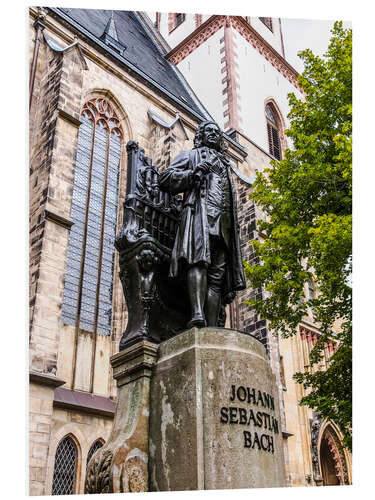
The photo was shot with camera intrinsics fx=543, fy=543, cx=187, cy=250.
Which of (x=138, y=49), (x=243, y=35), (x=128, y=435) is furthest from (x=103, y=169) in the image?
(x=128, y=435)

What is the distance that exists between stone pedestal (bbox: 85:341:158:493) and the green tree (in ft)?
11.8

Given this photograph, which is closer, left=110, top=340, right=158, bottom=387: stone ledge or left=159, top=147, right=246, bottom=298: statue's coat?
left=110, top=340, right=158, bottom=387: stone ledge

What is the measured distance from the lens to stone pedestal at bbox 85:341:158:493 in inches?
118

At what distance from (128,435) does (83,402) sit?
18.9 feet

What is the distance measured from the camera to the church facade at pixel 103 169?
8.14 metres

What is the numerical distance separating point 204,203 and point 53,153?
19.6ft

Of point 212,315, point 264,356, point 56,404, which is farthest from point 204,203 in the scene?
point 56,404

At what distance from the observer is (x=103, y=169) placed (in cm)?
1135

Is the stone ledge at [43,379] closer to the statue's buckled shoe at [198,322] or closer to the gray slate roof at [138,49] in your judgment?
the statue's buckled shoe at [198,322]

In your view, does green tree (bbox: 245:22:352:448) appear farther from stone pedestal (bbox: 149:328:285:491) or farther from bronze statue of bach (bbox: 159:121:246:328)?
stone pedestal (bbox: 149:328:285:491)

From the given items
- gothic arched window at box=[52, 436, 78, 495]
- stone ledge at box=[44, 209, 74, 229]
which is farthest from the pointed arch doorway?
stone ledge at box=[44, 209, 74, 229]

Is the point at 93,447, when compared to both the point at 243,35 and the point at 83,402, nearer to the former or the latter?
the point at 83,402

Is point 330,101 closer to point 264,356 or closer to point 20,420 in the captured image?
point 264,356

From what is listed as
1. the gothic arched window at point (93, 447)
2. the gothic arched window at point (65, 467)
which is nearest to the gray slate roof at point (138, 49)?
the gothic arched window at point (93, 447)
